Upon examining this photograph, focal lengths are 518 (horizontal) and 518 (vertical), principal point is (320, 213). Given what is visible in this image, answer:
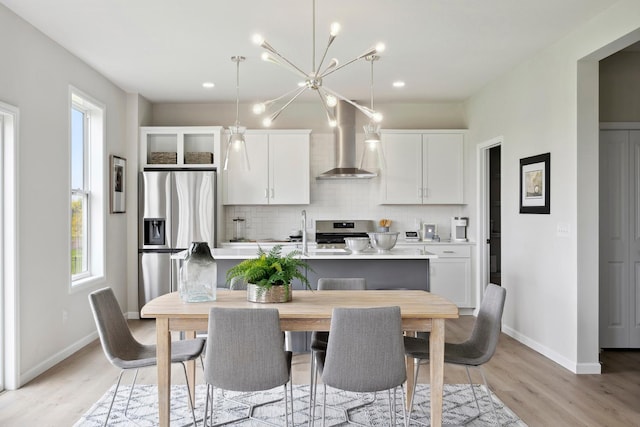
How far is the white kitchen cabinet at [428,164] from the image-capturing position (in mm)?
6723

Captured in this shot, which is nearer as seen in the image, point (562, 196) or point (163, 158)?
point (562, 196)

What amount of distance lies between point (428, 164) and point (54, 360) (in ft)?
15.5

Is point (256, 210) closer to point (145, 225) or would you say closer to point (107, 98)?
point (145, 225)

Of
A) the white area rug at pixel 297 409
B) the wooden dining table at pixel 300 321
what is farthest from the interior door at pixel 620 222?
the wooden dining table at pixel 300 321

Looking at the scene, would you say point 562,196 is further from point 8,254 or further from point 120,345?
point 8,254

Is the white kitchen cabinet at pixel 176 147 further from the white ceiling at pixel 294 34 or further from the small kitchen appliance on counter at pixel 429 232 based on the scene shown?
the small kitchen appliance on counter at pixel 429 232

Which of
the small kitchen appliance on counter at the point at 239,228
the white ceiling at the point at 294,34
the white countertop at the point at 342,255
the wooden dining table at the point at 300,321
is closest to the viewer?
the wooden dining table at the point at 300,321

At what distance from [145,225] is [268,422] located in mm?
3787

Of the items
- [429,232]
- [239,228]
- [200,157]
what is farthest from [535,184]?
[200,157]

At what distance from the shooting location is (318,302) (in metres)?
2.98

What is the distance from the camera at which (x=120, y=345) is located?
3125 mm

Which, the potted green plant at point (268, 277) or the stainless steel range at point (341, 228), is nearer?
the potted green plant at point (268, 277)

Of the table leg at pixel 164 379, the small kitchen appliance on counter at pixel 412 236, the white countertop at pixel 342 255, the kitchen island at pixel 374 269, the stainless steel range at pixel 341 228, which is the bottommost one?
the table leg at pixel 164 379

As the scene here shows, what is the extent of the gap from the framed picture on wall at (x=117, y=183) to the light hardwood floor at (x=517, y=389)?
165 cm
